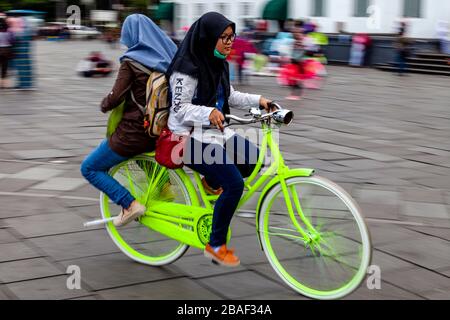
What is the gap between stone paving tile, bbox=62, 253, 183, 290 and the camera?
4.32 meters

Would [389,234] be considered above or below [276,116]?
below

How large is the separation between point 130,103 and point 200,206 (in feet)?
2.58

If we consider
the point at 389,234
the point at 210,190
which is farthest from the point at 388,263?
the point at 210,190

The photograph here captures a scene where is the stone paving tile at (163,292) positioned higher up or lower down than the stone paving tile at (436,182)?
higher up

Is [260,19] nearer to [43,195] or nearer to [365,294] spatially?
[43,195]

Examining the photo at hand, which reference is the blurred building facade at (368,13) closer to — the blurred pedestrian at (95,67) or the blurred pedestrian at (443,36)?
the blurred pedestrian at (443,36)

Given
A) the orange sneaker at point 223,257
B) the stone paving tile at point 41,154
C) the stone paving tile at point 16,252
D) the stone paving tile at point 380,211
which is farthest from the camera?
the stone paving tile at point 41,154

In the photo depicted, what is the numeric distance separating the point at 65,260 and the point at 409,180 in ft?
13.3

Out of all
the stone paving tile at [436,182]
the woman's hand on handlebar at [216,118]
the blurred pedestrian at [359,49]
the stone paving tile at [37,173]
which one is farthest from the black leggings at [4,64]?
the blurred pedestrian at [359,49]

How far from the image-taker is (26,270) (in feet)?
14.5

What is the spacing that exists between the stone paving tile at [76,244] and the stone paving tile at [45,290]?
458 millimetres

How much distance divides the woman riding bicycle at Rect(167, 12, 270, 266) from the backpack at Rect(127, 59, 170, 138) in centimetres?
7

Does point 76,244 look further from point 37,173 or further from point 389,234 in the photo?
point 37,173

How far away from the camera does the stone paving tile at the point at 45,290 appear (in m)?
4.01
